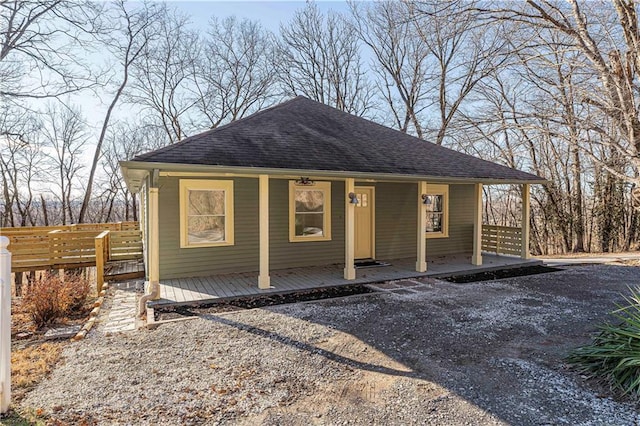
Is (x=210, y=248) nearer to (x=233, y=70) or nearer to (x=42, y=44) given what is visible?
(x=42, y=44)

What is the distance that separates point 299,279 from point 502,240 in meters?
6.74

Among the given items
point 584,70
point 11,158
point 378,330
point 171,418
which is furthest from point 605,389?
point 11,158

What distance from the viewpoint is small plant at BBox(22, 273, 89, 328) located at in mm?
5738

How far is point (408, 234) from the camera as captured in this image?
1002 centimetres

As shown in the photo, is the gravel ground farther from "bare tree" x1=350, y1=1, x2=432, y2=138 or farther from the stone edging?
"bare tree" x1=350, y1=1, x2=432, y2=138

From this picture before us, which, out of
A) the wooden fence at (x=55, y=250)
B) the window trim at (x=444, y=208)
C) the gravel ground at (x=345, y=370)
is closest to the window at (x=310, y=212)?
the gravel ground at (x=345, y=370)

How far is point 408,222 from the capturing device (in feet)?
32.9

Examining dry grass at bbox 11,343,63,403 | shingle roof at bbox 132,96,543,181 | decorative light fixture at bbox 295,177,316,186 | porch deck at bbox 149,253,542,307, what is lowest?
dry grass at bbox 11,343,63,403

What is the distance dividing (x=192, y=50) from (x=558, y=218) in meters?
20.3

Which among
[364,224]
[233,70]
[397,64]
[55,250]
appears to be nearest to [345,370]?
[364,224]

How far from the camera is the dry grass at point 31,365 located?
10.9ft

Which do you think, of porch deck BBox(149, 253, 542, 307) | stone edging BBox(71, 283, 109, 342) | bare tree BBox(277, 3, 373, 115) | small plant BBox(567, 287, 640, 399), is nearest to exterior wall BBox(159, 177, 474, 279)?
porch deck BBox(149, 253, 542, 307)

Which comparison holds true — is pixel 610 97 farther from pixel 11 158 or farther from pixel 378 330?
pixel 11 158

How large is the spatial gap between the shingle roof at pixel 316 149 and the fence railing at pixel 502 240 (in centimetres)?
182
